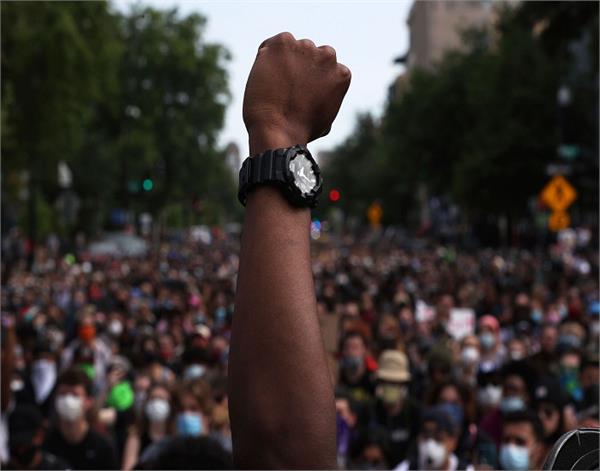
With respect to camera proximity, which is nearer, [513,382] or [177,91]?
[513,382]

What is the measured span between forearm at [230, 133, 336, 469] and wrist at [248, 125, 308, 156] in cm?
20

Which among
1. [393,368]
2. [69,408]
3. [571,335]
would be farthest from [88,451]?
[571,335]

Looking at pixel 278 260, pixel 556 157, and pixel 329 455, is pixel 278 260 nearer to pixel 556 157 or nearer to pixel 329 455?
pixel 329 455

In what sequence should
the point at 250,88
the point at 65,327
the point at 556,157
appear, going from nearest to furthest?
the point at 250,88, the point at 65,327, the point at 556,157

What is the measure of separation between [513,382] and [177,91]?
7239cm

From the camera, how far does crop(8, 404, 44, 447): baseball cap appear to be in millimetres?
6623

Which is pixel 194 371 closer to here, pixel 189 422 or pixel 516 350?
pixel 189 422

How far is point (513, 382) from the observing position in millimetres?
9383

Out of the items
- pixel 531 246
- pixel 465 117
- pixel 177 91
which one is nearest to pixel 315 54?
pixel 465 117

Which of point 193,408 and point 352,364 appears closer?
point 193,408

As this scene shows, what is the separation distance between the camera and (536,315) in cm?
1811

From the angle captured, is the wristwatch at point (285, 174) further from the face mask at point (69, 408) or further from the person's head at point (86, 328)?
the person's head at point (86, 328)

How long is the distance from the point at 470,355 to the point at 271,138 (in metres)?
9.97

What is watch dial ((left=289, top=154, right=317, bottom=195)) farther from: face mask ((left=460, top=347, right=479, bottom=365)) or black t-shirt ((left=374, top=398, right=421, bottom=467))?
face mask ((left=460, top=347, right=479, bottom=365))
